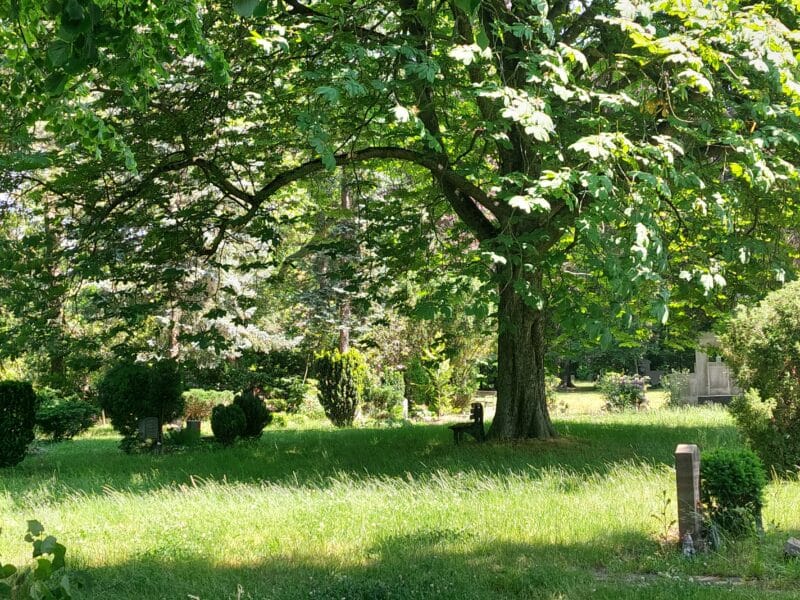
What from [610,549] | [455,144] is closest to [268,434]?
[455,144]

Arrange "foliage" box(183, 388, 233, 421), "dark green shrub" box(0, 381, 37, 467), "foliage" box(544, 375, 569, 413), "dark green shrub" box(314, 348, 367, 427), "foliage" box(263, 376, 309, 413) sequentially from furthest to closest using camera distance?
"foliage" box(263, 376, 309, 413), "foliage" box(183, 388, 233, 421), "foliage" box(544, 375, 569, 413), "dark green shrub" box(314, 348, 367, 427), "dark green shrub" box(0, 381, 37, 467)

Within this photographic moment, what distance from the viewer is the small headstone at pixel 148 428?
14.5 meters

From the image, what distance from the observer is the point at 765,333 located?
824 centimetres

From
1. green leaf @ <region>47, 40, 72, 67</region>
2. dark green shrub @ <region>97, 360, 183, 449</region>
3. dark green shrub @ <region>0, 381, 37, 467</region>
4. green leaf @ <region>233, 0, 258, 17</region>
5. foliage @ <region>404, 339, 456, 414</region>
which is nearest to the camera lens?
green leaf @ <region>233, 0, 258, 17</region>

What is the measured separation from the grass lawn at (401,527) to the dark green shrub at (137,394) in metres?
3.03

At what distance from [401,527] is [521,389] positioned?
5540 millimetres

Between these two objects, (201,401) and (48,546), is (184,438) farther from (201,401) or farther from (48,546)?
(48,546)

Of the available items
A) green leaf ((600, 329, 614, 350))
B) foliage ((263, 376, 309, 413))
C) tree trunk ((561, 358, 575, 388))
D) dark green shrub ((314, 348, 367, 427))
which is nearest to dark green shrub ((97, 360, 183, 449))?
dark green shrub ((314, 348, 367, 427))

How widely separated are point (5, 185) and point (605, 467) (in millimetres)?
8399

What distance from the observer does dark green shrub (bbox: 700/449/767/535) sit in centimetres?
600

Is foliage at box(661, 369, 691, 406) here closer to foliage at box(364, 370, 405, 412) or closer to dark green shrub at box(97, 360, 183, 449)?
foliage at box(364, 370, 405, 412)

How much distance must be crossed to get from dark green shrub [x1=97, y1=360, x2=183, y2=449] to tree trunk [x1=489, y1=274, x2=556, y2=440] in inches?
250

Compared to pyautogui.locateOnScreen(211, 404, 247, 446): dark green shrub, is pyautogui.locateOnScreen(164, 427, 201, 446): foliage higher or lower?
lower

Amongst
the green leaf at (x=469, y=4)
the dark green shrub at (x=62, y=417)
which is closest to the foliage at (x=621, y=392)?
the dark green shrub at (x=62, y=417)
